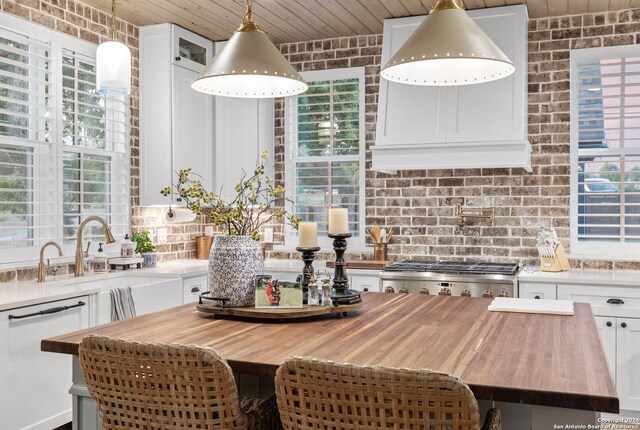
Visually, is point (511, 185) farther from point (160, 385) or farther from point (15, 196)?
point (160, 385)

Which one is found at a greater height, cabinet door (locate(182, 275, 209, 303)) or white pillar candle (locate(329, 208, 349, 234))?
white pillar candle (locate(329, 208, 349, 234))

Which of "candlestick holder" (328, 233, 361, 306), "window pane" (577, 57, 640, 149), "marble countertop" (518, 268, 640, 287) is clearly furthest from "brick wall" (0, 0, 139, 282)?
"window pane" (577, 57, 640, 149)

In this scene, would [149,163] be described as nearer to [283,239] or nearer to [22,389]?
[283,239]

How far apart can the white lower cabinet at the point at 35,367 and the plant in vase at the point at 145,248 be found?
115 centimetres

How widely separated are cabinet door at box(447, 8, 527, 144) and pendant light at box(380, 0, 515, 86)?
6.43ft

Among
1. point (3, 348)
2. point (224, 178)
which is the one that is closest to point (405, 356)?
point (3, 348)

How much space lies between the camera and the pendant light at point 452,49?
2.32 metres

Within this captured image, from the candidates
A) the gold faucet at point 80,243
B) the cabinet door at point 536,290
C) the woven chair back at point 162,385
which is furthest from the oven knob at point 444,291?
the woven chair back at point 162,385

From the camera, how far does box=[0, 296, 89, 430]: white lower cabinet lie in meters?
3.24

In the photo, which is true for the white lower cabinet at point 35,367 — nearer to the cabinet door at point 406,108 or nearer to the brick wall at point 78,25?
the brick wall at point 78,25

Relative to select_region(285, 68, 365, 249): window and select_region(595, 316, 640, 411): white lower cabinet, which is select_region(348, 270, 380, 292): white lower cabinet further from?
select_region(595, 316, 640, 411): white lower cabinet

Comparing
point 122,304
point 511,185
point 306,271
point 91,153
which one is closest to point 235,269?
point 306,271

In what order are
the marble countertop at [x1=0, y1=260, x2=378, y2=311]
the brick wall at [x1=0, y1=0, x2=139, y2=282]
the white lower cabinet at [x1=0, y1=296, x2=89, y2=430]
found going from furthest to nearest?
the brick wall at [x1=0, y1=0, x2=139, y2=282] < the marble countertop at [x1=0, y1=260, x2=378, y2=311] < the white lower cabinet at [x1=0, y1=296, x2=89, y2=430]

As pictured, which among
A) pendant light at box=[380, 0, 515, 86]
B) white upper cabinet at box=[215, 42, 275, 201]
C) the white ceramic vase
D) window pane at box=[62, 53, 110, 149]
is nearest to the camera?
pendant light at box=[380, 0, 515, 86]
